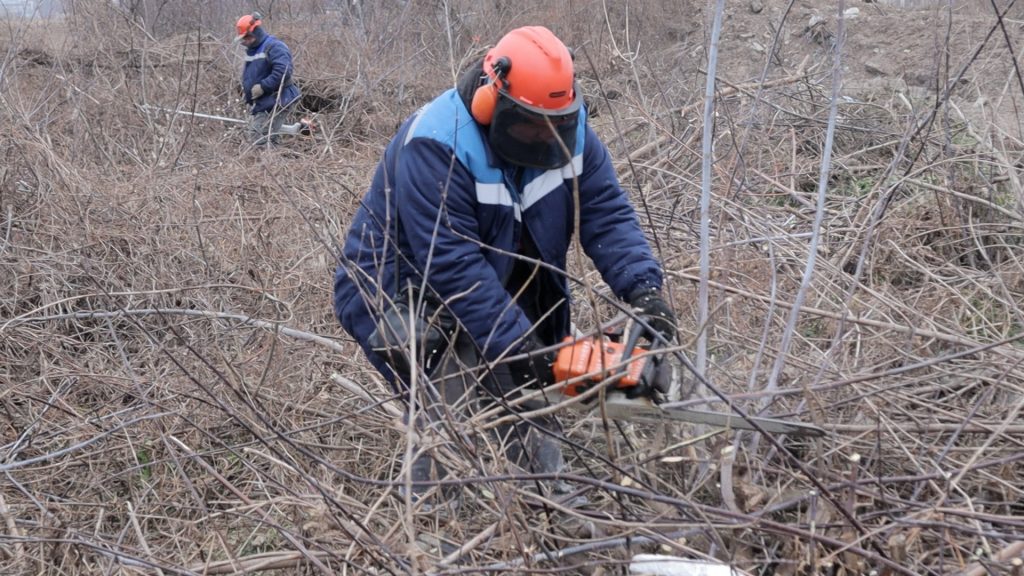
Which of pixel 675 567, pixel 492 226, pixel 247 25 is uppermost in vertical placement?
pixel 492 226

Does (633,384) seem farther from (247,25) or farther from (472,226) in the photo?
(247,25)

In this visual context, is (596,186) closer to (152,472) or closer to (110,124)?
(152,472)

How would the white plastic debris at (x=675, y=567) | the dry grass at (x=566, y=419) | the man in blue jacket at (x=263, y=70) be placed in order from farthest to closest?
the man in blue jacket at (x=263, y=70)
the dry grass at (x=566, y=419)
the white plastic debris at (x=675, y=567)

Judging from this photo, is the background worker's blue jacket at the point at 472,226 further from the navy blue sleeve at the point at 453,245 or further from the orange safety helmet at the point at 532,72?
the orange safety helmet at the point at 532,72

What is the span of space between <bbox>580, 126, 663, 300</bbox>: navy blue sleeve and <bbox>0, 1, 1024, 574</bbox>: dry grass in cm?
15

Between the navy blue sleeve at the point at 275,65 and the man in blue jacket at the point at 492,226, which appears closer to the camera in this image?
the man in blue jacket at the point at 492,226

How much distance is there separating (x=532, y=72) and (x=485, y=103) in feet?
0.60

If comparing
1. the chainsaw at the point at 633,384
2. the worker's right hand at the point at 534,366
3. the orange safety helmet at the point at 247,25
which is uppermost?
the chainsaw at the point at 633,384

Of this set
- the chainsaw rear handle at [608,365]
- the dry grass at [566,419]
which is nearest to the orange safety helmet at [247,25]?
the dry grass at [566,419]

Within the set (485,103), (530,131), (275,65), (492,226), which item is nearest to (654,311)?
(492,226)

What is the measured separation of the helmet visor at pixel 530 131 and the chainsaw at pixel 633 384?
0.57 meters

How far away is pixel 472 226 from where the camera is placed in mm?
2828

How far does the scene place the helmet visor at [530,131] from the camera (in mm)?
2676

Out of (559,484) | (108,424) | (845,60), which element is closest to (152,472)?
(108,424)
